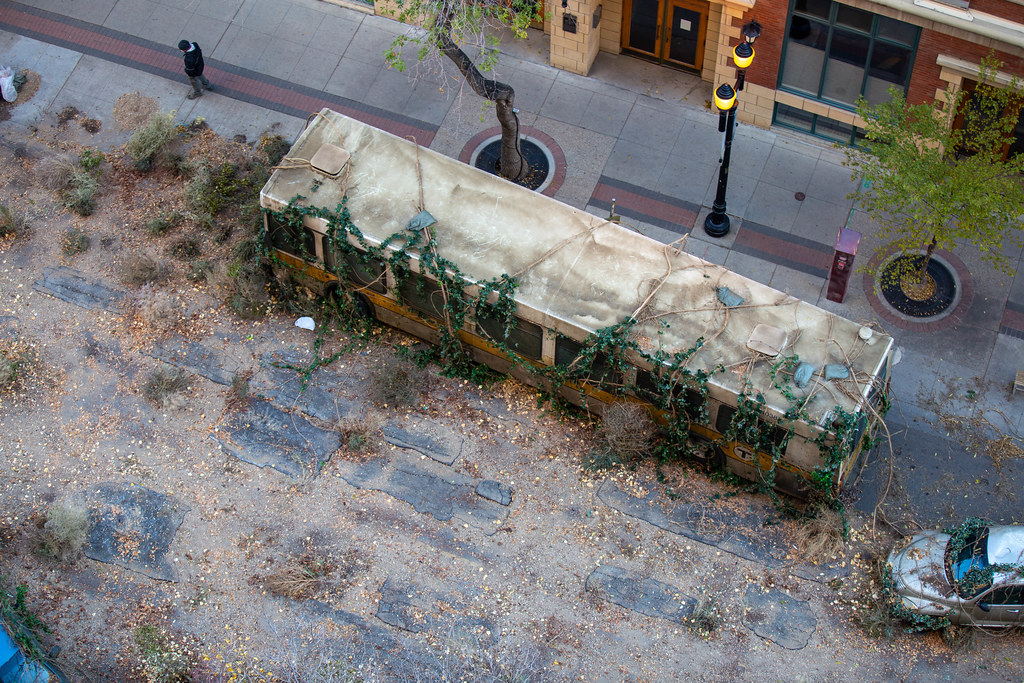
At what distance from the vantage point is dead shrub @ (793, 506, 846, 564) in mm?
12875

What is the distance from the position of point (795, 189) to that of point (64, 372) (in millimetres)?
11736

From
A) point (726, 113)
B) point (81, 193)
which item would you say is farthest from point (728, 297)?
point (81, 193)

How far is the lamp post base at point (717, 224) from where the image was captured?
16031 millimetres

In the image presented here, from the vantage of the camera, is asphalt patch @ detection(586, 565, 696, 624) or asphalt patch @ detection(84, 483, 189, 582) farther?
asphalt patch @ detection(84, 483, 189, 582)

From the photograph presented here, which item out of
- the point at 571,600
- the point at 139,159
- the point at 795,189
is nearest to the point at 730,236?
the point at 795,189

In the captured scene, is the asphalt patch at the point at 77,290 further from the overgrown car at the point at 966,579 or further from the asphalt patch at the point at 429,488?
the overgrown car at the point at 966,579

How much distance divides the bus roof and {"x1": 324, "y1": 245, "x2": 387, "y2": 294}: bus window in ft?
1.36

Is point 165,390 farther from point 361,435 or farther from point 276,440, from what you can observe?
point 361,435

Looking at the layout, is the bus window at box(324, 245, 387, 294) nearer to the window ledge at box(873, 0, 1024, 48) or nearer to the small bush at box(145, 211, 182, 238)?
the small bush at box(145, 211, 182, 238)

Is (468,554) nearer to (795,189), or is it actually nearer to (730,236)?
(730,236)

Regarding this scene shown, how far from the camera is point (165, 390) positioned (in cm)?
1438

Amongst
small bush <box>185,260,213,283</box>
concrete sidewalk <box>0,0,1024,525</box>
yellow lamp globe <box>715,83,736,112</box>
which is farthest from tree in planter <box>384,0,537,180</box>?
small bush <box>185,260,213,283</box>

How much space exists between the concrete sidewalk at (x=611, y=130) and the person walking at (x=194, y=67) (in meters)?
0.18

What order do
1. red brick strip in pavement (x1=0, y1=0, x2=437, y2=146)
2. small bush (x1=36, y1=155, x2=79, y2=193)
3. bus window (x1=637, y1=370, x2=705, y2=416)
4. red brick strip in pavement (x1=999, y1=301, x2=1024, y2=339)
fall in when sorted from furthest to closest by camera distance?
red brick strip in pavement (x1=0, y1=0, x2=437, y2=146) → small bush (x1=36, y1=155, x2=79, y2=193) → red brick strip in pavement (x1=999, y1=301, x2=1024, y2=339) → bus window (x1=637, y1=370, x2=705, y2=416)
